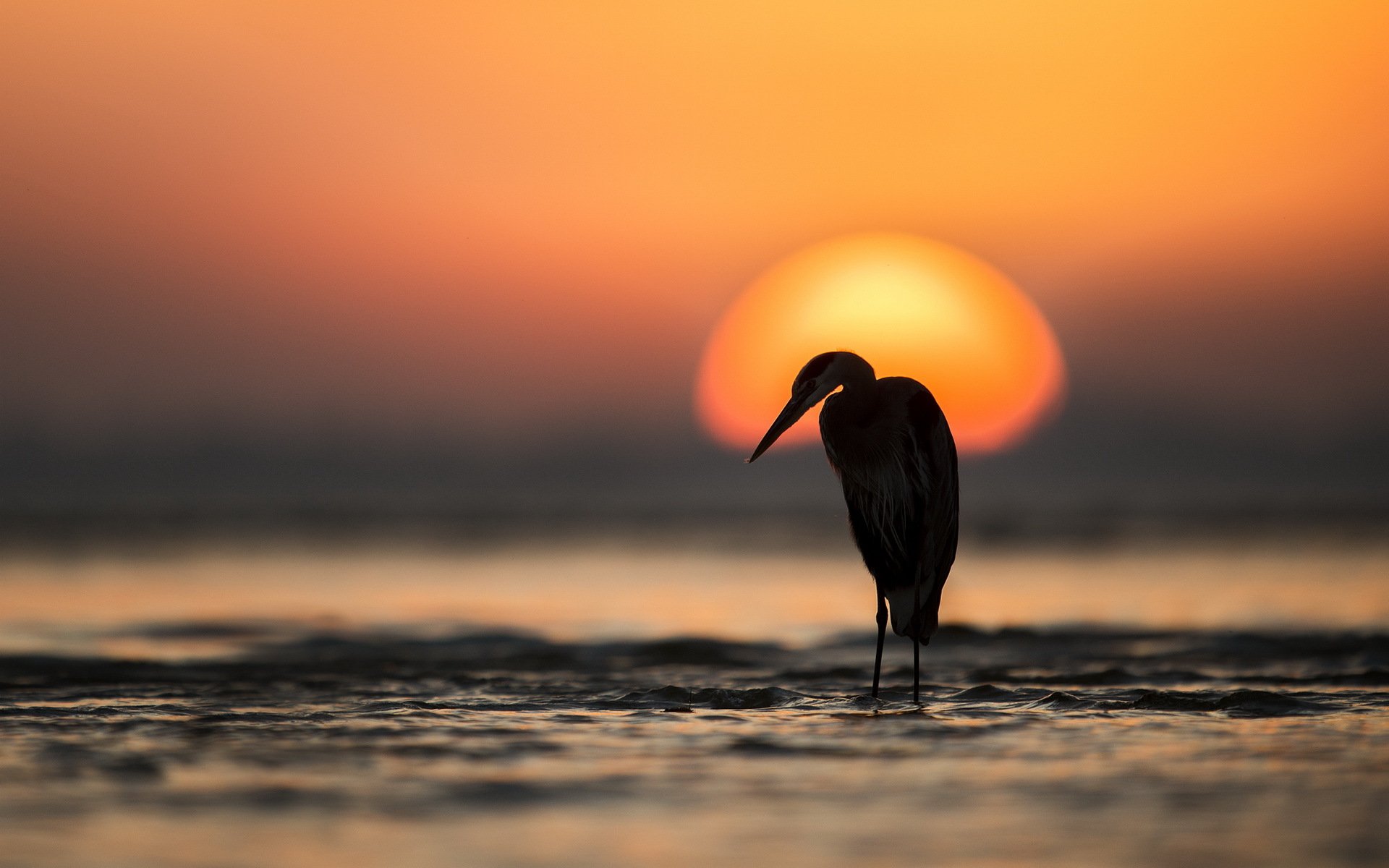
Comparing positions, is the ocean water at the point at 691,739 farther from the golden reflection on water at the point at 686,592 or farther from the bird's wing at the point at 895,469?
the bird's wing at the point at 895,469

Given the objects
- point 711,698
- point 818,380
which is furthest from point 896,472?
point 711,698

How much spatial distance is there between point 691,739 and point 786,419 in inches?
94.0

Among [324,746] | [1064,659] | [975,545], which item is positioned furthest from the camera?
[975,545]

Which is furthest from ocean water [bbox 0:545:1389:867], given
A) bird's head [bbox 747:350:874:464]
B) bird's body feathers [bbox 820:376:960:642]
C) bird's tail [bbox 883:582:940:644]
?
bird's head [bbox 747:350:874:464]

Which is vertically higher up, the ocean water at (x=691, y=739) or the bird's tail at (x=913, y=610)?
the bird's tail at (x=913, y=610)

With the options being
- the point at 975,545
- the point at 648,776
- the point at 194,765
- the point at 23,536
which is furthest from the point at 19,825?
the point at 23,536

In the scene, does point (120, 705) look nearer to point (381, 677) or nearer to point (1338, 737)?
point (381, 677)

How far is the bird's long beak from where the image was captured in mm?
8141

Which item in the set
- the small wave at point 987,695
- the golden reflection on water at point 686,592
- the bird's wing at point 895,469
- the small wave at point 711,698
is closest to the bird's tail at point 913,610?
the bird's wing at point 895,469

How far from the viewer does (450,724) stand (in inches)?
278

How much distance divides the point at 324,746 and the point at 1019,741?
324 cm

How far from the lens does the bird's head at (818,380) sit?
8227 mm

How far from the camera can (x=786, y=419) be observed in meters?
8.25

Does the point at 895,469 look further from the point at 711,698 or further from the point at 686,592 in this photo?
the point at 686,592
